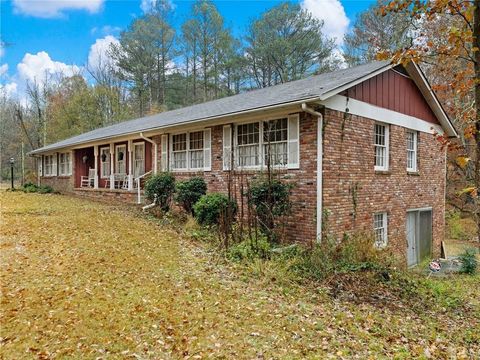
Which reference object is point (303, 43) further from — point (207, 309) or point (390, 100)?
point (207, 309)

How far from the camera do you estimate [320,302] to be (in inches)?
223

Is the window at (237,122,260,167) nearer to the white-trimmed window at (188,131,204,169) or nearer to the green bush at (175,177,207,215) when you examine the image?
the green bush at (175,177,207,215)

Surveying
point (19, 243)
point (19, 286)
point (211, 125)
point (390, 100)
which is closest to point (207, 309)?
point (19, 286)

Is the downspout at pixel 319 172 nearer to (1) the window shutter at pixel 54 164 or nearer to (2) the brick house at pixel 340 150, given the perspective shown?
(2) the brick house at pixel 340 150

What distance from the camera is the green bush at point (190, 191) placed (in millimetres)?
11256

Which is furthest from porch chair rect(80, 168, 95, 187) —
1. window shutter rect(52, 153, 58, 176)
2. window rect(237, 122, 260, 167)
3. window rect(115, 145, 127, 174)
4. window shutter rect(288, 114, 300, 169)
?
window shutter rect(288, 114, 300, 169)

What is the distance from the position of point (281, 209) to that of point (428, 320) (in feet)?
12.9

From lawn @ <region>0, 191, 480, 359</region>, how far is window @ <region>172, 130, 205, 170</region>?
4644 millimetres

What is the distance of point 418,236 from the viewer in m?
12.3

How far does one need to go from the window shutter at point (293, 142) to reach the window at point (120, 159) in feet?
35.4

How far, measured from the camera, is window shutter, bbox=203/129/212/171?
1146 centimetres

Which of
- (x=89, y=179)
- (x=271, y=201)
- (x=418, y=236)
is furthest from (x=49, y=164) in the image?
(x=418, y=236)

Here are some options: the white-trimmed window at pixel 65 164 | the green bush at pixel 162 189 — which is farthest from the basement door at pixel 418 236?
the white-trimmed window at pixel 65 164

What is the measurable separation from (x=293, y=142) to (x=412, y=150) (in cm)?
570
